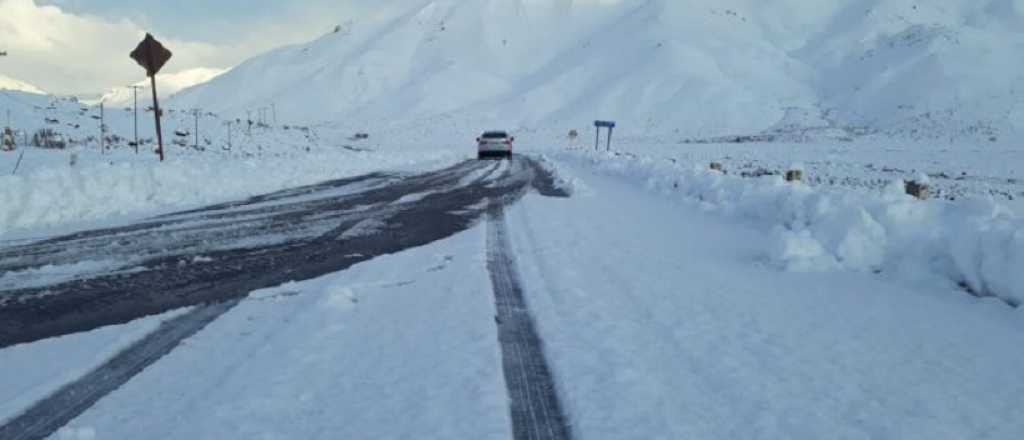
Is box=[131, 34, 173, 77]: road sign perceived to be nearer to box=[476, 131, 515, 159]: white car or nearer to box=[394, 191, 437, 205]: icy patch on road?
box=[394, 191, 437, 205]: icy patch on road

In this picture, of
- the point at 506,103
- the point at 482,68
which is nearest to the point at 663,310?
the point at 506,103

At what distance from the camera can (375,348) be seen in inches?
161

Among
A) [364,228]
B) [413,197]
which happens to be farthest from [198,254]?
[413,197]

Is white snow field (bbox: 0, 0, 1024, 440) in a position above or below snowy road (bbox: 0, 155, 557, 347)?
above

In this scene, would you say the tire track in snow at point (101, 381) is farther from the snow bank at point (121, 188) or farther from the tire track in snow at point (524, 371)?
the snow bank at point (121, 188)

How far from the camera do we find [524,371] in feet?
12.3

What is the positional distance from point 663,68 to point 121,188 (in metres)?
85.6

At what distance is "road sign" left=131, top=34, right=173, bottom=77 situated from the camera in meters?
15.9

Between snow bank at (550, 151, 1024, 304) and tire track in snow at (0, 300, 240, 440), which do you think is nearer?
tire track in snow at (0, 300, 240, 440)

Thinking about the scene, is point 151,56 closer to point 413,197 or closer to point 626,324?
point 413,197

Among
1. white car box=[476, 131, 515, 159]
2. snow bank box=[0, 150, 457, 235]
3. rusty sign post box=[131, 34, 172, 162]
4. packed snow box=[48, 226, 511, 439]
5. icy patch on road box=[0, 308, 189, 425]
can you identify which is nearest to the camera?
packed snow box=[48, 226, 511, 439]

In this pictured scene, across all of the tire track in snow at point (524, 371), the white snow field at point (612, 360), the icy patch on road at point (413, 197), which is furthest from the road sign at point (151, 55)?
the tire track in snow at point (524, 371)

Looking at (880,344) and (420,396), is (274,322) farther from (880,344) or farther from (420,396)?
(880,344)

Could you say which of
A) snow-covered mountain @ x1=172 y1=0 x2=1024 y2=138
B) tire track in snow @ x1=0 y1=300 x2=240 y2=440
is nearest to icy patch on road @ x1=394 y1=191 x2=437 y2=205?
tire track in snow @ x1=0 y1=300 x2=240 y2=440
